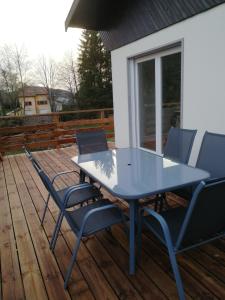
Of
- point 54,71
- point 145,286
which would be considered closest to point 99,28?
point 145,286

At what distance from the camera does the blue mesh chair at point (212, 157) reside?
220 cm

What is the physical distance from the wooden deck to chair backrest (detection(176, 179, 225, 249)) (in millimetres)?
409

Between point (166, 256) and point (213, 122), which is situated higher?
point (213, 122)

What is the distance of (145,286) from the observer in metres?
1.68

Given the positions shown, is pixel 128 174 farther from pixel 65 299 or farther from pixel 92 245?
pixel 65 299

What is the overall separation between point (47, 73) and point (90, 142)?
616 inches

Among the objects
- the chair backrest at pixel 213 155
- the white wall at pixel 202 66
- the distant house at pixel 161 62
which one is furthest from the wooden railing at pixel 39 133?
the chair backrest at pixel 213 155

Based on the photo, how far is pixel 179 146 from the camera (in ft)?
8.86

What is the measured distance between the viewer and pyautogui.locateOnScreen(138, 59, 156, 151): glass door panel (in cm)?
434

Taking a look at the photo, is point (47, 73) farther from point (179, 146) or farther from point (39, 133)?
point (179, 146)

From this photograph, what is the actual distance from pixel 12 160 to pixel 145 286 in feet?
16.1

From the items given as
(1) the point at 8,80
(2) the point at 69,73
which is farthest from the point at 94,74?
(1) the point at 8,80

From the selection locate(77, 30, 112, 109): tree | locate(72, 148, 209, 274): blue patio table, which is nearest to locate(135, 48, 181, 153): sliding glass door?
locate(72, 148, 209, 274): blue patio table

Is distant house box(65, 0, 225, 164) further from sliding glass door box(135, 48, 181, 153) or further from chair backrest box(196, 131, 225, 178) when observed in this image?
chair backrest box(196, 131, 225, 178)
